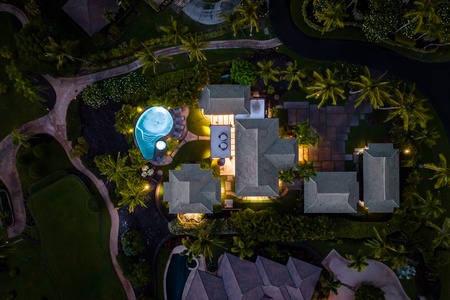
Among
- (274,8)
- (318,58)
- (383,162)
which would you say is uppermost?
(274,8)

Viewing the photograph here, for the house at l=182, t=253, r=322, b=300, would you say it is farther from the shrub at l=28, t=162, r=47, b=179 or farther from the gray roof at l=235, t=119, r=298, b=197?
the shrub at l=28, t=162, r=47, b=179

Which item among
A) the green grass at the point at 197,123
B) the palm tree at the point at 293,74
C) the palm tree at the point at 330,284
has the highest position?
the palm tree at the point at 293,74

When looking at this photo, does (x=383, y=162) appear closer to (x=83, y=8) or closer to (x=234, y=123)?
(x=234, y=123)

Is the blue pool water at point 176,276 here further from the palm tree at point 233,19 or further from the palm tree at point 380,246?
the palm tree at point 233,19

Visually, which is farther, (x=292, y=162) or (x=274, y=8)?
(x=274, y=8)

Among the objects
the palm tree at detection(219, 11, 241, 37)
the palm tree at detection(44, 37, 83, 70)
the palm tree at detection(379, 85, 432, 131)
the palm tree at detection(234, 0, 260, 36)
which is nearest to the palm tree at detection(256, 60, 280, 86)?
the palm tree at detection(234, 0, 260, 36)

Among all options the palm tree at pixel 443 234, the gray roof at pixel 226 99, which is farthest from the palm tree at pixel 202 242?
the palm tree at pixel 443 234

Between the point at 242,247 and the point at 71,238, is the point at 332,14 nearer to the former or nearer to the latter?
the point at 242,247

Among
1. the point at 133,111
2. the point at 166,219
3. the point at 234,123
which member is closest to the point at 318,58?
the point at 234,123
